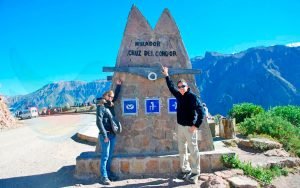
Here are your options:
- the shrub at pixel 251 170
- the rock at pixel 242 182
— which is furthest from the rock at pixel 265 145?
the rock at pixel 242 182

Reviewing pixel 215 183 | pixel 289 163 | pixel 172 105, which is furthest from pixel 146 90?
pixel 289 163

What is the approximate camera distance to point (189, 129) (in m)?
7.20

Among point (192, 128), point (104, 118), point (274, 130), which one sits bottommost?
point (274, 130)

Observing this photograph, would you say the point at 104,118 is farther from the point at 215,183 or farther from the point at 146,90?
the point at 215,183

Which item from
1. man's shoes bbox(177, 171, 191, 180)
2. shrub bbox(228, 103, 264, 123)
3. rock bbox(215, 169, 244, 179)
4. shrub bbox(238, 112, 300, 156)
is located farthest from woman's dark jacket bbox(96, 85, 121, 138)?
A: shrub bbox(228, 103, 264, 123)

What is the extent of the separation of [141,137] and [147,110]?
26.4 inches

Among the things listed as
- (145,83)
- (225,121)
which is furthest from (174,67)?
(225,121)

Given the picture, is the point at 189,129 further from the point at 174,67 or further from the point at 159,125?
the point at 174,67

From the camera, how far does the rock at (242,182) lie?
23.6 ft

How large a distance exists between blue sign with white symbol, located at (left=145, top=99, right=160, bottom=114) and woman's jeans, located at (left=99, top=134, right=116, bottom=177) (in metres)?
1.18

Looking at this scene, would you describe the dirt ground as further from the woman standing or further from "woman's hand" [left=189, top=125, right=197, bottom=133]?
"woman's hand" [left=189, top=125, right=197, bottom=133]

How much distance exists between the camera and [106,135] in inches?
302

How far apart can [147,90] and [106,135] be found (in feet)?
5.45

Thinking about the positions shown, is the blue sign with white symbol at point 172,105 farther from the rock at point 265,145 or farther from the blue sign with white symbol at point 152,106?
the rock at point 265,145
